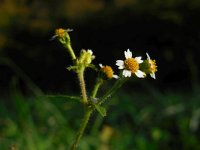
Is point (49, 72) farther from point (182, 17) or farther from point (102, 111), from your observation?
point (102, 111)

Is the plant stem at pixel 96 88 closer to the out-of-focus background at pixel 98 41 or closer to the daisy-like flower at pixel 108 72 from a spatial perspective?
the daisy-like flower at pixel 108 72

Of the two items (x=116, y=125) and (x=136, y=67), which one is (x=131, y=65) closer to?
(x=136, y=67)

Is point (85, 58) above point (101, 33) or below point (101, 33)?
below

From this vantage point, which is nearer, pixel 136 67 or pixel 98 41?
pixel 136 67

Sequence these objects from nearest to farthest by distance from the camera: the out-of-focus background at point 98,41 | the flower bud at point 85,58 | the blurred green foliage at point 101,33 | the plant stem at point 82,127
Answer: the plant stem at point 82,127 < the flower bud at point 85,58 < the out-of-focus background at point 98,41 < the blurred green foliage at point 101,33

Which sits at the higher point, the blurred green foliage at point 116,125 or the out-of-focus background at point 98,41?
the out-of-focus background at point 98,41

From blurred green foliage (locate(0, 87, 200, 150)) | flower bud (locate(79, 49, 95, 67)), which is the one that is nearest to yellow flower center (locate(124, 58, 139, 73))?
flower bud (locate(79, 49, 95, 67))

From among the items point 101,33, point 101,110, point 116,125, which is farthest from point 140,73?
point 101,33

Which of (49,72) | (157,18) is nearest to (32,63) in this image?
(49,72)

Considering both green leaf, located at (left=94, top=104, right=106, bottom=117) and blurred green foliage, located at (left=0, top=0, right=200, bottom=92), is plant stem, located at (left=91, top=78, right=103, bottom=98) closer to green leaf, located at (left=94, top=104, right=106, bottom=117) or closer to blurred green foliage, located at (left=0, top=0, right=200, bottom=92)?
green leaf, located at (left=94, top=104, right=106, bottom=117)

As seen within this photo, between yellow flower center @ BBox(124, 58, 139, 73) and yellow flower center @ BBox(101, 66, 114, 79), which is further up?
yellow flower center @ BBox(101, 66, 114, 79)

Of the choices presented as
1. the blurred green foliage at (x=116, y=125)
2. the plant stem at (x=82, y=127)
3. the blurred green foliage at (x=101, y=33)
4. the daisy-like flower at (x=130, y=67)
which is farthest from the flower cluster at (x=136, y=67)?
the blurred green foliage at (x=101, y=33)
